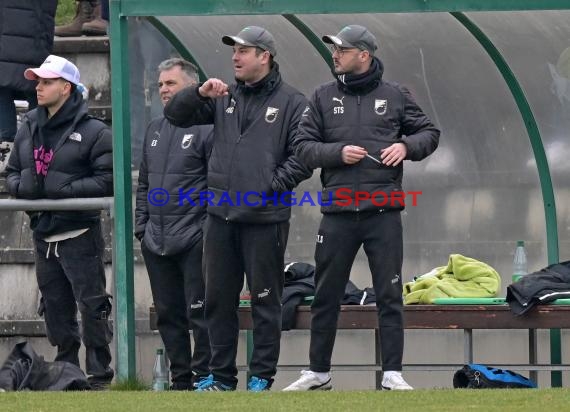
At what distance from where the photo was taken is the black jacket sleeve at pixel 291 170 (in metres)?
8.69

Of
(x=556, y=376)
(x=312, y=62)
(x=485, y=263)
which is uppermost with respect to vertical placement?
(x=312, y=62)

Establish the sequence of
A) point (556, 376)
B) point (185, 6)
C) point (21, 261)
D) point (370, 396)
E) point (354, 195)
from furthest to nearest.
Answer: point (21, 261) → point (556, 376) → point (185, 6) → point (354, 195) → point (370, 396)

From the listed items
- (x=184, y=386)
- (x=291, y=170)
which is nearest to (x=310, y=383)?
(x=184, y=386)

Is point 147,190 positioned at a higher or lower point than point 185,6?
lower

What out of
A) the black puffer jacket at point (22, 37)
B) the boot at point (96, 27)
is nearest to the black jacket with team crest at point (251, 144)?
the black puffer jacket at point (22, 37)

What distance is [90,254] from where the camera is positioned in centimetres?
967

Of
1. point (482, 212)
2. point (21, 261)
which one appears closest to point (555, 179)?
point (482, 212)

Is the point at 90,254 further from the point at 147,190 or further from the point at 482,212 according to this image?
the point at 482,212

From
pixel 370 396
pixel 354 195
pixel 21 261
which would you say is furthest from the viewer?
pixel 21 261

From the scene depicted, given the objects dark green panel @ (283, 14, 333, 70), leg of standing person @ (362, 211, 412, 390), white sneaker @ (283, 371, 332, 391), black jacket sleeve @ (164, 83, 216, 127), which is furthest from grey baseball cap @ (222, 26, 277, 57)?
white sneaker @ (283, 371, 332, 391)

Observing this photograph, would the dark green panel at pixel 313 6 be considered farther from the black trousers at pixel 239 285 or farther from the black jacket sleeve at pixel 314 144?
the black trousers at pixel 239 285

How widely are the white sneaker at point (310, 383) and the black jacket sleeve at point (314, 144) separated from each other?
3.81 ft

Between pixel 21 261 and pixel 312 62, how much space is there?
2.70 metres

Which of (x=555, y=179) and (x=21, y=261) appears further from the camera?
(x=21, y=261)
